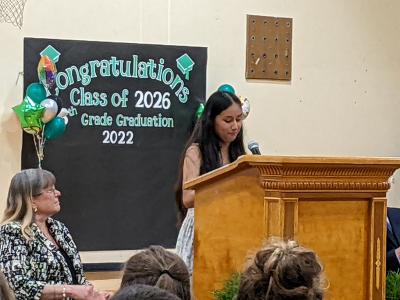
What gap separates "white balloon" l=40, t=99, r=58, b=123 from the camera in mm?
4246

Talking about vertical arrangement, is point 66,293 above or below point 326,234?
below

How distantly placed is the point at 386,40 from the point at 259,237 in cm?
359

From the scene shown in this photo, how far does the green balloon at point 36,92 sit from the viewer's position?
4.31 metres

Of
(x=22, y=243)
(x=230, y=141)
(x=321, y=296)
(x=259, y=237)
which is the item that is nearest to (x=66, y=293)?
(x=22, y=243)

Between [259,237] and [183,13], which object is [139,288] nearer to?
[259,237]

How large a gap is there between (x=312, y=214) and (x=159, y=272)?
0.50 metres

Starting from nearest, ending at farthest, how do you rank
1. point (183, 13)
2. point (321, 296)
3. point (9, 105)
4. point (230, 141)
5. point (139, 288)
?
point (139, 288)
point (321, 296)
point (230, 141)
point (9, 105)
point (183, 13)

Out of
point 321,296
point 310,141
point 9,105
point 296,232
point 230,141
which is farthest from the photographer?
point 310,141

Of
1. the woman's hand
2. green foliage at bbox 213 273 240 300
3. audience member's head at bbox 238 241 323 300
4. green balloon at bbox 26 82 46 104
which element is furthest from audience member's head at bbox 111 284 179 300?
green balloon at bbox 26 82 46 104

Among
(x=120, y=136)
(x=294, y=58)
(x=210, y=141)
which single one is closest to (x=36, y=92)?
(x=120, y=136)

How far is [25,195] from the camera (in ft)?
11.3

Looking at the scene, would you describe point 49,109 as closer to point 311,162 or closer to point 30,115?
point 30,115

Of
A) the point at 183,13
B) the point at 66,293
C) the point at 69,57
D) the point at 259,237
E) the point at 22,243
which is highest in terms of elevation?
the point at 183,13

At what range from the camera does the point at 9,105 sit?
4.40 meters
